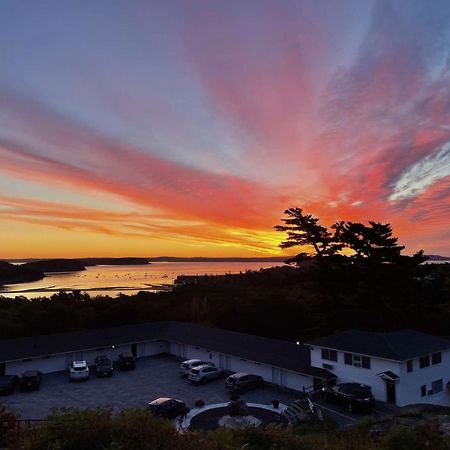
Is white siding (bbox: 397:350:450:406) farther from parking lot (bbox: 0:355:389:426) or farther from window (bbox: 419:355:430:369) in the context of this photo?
parking lot (bbox: 0:355:389:426)

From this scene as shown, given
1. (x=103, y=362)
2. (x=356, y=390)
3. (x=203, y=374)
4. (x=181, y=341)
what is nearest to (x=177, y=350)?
(x=181, y=341)

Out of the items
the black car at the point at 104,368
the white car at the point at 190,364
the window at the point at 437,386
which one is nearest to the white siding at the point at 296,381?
the white car at the point at 190,364

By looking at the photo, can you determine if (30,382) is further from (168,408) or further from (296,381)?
(296,381)

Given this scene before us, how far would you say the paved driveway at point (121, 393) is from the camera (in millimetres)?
29430

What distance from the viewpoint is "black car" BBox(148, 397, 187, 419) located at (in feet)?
86.7

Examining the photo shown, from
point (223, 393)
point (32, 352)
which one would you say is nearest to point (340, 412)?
point (223, 393)

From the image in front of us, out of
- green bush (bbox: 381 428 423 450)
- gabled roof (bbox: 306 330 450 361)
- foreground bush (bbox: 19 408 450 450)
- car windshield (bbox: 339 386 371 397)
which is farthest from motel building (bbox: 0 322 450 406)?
foreground bush (bbox: 19 408 450 450)

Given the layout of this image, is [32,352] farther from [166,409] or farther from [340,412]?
[340,412]

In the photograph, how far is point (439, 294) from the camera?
172ft

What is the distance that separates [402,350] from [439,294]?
89.1ft

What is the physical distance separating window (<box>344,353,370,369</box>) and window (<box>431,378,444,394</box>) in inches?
208

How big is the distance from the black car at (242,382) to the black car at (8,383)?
16.3 meters

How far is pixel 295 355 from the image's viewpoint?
35281mm

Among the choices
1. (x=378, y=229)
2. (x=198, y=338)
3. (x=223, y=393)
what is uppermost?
(x=378, y=229)
